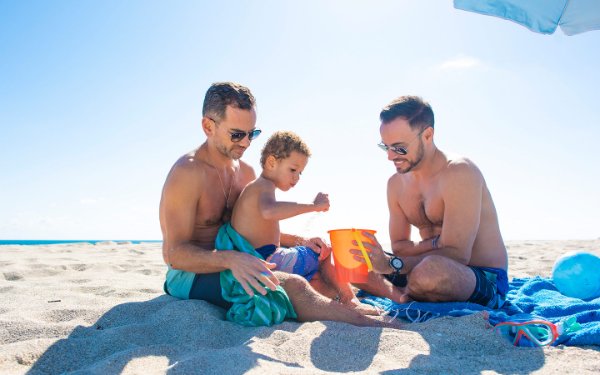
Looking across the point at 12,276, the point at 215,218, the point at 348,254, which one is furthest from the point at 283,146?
the point at 12,276

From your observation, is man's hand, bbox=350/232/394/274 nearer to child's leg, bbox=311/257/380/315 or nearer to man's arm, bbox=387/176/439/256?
child's leg, bbox=311/257/380/315

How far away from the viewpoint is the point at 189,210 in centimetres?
296

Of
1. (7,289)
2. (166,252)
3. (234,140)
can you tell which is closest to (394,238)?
(234,140)

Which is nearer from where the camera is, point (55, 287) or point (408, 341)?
point (408, 341)

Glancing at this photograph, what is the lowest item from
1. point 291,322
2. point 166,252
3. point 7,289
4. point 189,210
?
point 7,289

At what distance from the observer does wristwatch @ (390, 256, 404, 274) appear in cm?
313

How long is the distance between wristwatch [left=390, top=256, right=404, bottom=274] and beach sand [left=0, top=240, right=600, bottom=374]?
1.94ft

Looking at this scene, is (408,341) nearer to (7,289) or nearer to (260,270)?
(260,270)

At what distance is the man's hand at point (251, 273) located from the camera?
2.51 metres

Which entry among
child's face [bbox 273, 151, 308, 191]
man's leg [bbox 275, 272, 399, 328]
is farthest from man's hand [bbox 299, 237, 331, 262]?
man's leg [bbox 275, 272, 399, 328]

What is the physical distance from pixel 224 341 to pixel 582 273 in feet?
9.89

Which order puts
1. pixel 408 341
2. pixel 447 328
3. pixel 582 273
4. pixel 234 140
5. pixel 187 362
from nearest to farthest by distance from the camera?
1. pixel 187 362
2. pixel 408 341
3. pixel 447 328
4. pixel 234 140
5. pixel 582 273

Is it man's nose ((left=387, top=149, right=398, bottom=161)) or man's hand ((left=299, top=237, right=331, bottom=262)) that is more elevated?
man's nose ((left=387, top=149, right=398, bottom=161))

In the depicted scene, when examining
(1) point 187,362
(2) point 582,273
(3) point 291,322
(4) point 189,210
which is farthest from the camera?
(2) point 582,273
